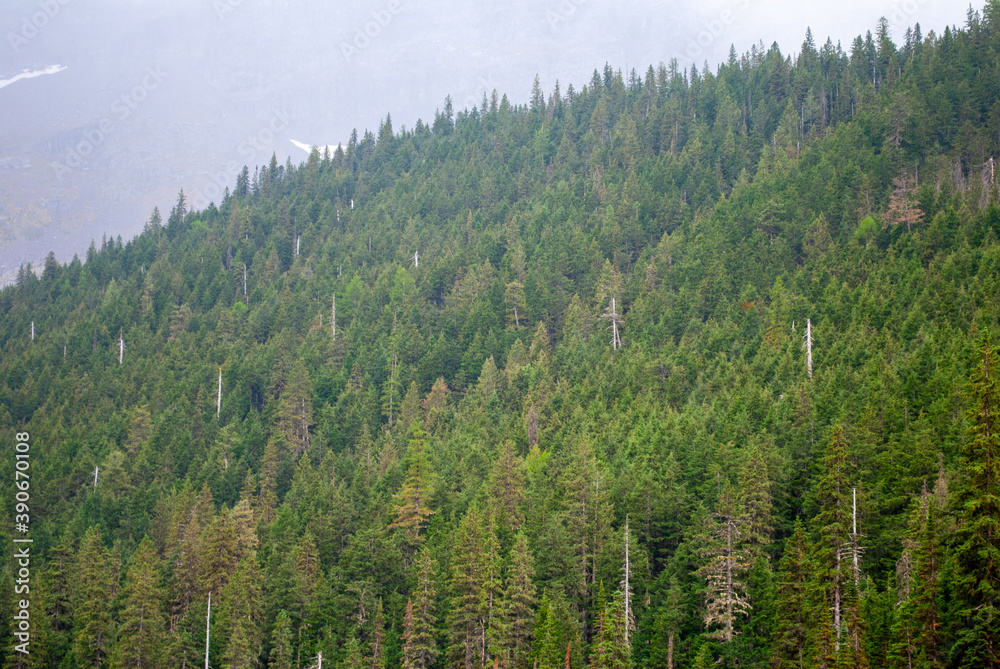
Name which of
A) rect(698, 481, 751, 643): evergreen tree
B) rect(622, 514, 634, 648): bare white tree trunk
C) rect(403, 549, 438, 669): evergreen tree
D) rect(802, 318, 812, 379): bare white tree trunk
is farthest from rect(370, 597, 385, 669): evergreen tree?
rect(802, 318, 812, 379): bare white tree trunk

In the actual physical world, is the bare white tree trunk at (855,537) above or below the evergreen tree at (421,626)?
above

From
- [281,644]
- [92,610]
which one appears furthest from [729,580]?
[92,610]

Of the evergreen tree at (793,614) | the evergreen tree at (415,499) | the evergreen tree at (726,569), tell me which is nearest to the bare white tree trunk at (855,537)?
the evergreen tree at (793,614)

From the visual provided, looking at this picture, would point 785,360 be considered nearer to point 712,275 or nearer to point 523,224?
point 712,275

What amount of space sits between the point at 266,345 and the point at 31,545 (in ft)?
144

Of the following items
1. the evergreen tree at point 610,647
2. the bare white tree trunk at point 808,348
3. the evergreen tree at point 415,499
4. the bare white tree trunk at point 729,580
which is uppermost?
the bare white tree trunk at point 808,348

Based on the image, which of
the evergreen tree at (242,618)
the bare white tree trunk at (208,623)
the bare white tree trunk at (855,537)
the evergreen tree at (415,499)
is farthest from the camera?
the evergreen tree at (415,499)

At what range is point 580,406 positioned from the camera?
7488 centimetres

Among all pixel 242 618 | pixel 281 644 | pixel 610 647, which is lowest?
pixel 281 644

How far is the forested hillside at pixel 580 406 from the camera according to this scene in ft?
154

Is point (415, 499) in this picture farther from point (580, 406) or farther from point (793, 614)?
point (793, 614)

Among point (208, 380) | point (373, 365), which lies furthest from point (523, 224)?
point (208, 380)

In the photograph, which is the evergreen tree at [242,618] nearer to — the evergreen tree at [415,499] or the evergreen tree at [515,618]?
the evergreen tree at [415,499]

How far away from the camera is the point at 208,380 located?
111875mm
